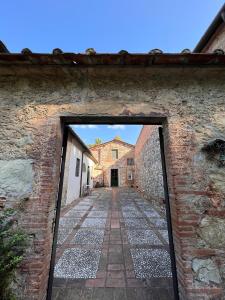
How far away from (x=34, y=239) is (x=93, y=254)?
1962 mm

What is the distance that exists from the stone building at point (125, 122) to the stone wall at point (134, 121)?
11 mm

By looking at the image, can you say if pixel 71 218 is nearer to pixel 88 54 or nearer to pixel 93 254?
pixel 93 254

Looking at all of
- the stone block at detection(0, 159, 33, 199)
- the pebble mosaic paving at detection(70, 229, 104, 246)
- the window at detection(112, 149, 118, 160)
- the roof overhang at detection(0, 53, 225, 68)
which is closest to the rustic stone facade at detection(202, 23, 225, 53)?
the roof overhang at detection(0, 53, 225, 68)

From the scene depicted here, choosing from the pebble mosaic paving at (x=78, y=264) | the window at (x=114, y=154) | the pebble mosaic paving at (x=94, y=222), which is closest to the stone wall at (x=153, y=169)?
the pebble mosaic paving at (x=94, y=222)

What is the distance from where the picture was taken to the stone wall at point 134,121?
6.03ft

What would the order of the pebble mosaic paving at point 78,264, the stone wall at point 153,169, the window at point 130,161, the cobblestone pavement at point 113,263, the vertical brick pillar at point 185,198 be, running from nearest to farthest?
the vertical brick pillar at point 185,198
the cobblestone pavement at point 113,263
the pebble mosaic paving at point 78,264
the stone wall at point 153,169
the window at point 130,161

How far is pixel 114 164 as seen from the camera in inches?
875

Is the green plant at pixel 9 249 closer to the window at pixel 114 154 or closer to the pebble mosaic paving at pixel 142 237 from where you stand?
the pebble mosaic paving at pixel 142 237

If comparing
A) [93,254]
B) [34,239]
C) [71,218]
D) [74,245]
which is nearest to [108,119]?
[34,239]

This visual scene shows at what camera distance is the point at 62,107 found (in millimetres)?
2191

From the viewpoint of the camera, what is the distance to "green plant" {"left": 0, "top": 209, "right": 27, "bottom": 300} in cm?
162

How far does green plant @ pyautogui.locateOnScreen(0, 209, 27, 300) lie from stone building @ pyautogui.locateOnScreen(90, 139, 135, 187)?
19749 mm

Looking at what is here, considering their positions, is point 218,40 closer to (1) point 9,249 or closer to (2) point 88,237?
(1) point 9,249

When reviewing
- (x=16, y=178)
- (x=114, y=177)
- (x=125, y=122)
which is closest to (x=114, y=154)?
(x=114, y=177)
